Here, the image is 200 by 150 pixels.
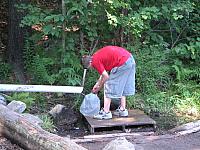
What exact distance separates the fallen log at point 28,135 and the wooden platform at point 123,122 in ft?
5.59

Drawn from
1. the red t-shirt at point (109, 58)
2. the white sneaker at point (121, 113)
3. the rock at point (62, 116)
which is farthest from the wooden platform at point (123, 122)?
the red t-shirt at point (109, 58)

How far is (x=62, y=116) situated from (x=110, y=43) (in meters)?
2.52

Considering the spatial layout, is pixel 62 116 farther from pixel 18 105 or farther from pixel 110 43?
pixel 110 43

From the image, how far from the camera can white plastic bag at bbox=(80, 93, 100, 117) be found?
7.32 meters

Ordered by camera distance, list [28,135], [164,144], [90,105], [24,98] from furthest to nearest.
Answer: [24,98] < [90,105] < [164,144] < [28,135]

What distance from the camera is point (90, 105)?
7.36 meters

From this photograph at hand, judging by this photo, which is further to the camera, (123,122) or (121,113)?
(121,113)

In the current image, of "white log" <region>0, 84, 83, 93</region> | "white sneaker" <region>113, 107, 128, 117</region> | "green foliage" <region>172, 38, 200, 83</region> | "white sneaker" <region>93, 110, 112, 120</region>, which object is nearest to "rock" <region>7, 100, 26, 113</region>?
"white log" <region>0, 84, 83, 93</region>

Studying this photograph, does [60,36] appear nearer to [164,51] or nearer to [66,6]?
[66,6]

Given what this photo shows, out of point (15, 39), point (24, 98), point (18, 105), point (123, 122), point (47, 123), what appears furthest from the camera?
point (15, 39)

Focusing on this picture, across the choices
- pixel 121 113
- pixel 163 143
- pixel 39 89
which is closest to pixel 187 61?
pixel 121 113

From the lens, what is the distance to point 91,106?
7355mm

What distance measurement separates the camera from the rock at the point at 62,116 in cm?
744

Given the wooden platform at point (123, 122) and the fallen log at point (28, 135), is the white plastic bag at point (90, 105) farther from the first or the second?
the fallen log at point (28, 135)
